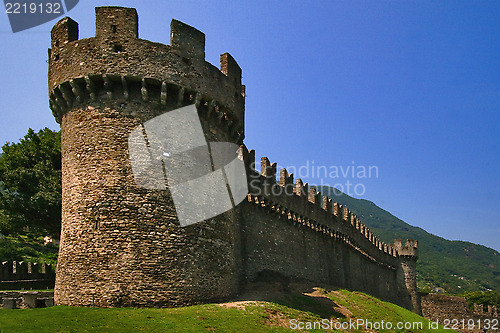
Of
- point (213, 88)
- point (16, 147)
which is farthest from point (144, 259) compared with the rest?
point (16, 147)

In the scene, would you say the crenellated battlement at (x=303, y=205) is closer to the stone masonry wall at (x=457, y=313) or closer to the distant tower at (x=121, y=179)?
the distant tower at (x=121, y=179)

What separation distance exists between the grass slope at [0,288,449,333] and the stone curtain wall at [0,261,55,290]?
886 cm

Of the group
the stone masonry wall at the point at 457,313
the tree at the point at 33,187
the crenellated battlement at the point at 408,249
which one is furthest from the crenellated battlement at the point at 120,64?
the crenellated battlement at the point at 408,249

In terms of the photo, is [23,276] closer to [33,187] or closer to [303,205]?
[33,187]

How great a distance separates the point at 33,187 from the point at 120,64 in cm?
1431

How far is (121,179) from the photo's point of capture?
715 inches

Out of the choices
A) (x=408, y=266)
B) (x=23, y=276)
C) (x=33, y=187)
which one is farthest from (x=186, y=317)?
(x=408, y=266)

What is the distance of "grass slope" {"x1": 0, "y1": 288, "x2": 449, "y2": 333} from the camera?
47.1 feet

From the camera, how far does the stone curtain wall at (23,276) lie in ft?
79.1

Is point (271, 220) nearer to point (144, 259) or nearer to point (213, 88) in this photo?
point (213, 88)

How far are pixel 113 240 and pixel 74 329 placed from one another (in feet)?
13.2

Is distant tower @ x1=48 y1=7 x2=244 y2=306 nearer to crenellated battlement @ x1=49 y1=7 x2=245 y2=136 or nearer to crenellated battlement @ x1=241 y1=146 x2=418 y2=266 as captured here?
crenellated battlement @ x1=49 y1=7 x2=245 y2=136

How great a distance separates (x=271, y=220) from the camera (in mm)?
28625

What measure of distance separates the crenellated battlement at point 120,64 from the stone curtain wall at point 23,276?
31.3 feet
